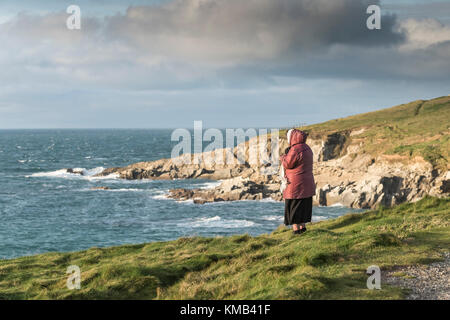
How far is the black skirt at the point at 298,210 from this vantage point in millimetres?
15039

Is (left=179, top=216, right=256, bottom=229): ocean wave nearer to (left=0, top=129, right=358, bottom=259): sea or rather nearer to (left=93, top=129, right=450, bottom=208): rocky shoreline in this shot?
(left=0, top=129, right=358, bottom=259): sea

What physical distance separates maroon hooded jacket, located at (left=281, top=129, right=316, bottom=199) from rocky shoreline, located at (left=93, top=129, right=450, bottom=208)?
4713 cm

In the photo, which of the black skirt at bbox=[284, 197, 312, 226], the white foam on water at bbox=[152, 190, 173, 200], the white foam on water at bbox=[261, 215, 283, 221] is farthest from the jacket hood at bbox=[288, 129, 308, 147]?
the white foam on water at bbox=[152, 190, 173, 200]

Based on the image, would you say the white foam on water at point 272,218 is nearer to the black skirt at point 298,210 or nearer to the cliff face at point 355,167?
the cliff face at point 355,167

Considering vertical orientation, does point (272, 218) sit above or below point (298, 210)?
below

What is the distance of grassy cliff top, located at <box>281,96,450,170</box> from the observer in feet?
230

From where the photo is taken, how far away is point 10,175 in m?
105

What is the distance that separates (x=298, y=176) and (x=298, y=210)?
1151 millimetres

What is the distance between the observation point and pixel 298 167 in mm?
14852

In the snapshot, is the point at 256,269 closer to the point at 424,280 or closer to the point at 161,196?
the point at 424,280

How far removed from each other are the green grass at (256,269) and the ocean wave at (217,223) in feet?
108

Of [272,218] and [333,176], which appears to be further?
[333,176]

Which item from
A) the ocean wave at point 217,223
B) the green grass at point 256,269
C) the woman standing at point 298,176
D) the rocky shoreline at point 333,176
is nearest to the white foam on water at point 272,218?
the ocean wave at point 217,223

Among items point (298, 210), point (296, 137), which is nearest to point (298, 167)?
point (296, 137)
